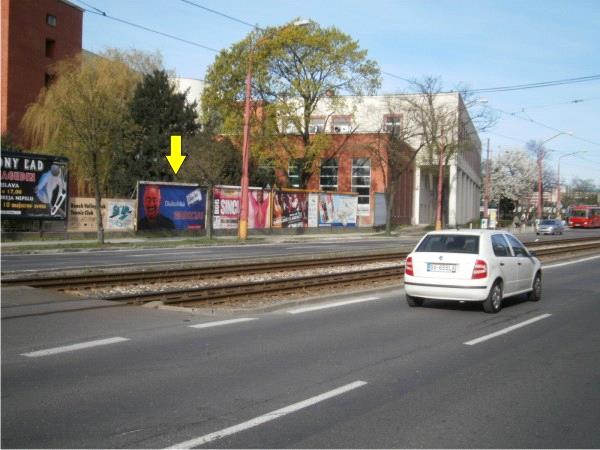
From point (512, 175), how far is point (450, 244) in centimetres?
8860

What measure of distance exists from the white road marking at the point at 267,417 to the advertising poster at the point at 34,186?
26888mm

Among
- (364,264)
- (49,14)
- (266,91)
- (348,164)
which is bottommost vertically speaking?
(364,264)

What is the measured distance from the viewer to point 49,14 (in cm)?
5016

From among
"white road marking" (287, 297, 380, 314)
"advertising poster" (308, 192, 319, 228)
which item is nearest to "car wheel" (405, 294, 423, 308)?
"white road marking" (287, 297, 380, 314)

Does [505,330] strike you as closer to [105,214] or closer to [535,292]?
[535,292]

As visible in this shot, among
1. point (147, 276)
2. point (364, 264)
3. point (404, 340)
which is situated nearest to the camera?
point (404, 340)

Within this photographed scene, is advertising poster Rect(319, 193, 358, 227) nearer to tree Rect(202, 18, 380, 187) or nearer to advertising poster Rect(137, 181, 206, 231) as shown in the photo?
tree Rect(202, 18, 380, 187)

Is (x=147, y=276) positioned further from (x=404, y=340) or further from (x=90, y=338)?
(x=404, y=340)

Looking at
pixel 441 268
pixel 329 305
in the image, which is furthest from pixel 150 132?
pixel 441 268

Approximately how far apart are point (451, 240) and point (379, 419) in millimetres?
7074

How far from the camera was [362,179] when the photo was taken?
189 ft

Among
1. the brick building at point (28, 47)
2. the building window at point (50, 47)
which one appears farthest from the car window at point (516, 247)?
the building window at point (50, 47)

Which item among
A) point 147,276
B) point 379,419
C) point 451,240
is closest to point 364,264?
point 147,276

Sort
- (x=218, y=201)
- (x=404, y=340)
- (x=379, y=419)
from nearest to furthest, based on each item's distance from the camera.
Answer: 1. (x=379, y=419)
2. (x=404, y=340)
3. (x=218, y=201)
